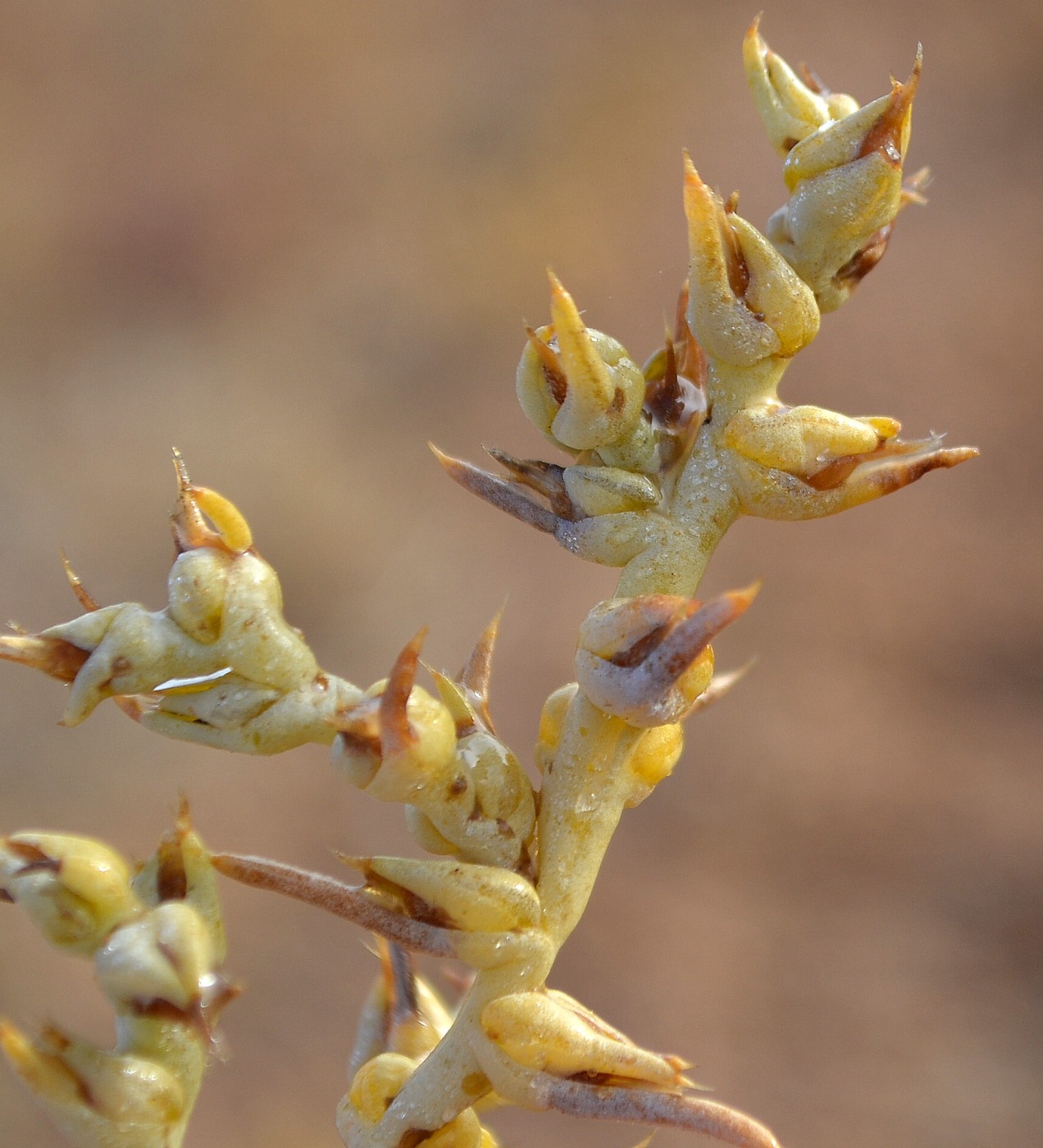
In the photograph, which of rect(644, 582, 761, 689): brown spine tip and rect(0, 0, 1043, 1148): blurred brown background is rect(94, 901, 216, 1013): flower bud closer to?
rect(644, 582, 761, 689): brown spine tip

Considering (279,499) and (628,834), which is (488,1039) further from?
(279,499)

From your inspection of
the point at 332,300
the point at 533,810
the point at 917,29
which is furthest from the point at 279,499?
the point at 533,810

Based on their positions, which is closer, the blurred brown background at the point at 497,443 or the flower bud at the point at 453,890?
the flower bud at the point at 453,890

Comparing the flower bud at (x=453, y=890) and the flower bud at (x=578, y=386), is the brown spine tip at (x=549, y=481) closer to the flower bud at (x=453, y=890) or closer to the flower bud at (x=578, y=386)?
the flower bud at (x=578, y=386)

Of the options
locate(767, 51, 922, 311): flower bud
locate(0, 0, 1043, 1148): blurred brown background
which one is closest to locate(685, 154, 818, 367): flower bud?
locate(767, 51, 922, 311): flower bud

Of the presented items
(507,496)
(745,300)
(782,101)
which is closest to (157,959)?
(507,496)

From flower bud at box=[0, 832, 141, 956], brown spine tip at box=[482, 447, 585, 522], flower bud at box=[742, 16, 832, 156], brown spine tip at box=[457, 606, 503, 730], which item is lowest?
flower bud at box=[0, 832, 141, 956]

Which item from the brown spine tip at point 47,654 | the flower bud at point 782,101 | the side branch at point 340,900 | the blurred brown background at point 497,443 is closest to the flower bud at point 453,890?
the side branch at point 340,900

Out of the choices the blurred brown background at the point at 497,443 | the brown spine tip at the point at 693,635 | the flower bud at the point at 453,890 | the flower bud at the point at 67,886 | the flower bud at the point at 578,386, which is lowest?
the flower bud at the point at 67,886

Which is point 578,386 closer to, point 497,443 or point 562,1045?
point 562,1045
